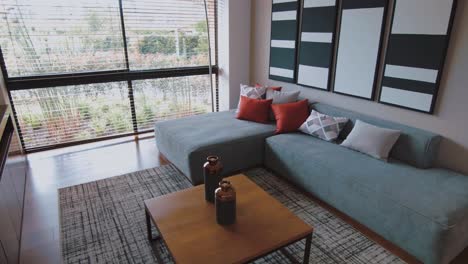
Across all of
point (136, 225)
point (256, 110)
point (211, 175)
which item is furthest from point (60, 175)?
point (256, 110)

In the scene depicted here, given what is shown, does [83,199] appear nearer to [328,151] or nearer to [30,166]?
[30,166]

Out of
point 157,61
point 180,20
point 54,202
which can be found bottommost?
point 54,202

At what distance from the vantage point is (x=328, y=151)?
105 inches

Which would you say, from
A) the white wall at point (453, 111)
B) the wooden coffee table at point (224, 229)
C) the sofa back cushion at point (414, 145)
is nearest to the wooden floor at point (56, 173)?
→ the wooden coffee table at point (224, 229)

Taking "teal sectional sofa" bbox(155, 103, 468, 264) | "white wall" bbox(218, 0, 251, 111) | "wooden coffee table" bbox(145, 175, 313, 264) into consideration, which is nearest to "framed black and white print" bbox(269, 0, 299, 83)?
"white wall" bbox(218, 0, 251, 111)

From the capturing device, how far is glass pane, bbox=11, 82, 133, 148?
137 inches

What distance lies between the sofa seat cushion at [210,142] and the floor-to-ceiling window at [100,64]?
97 cm

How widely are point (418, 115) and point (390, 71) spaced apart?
0.45 meters

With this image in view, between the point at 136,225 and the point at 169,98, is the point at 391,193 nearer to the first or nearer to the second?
the point at 136,225

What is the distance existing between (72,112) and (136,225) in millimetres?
2154

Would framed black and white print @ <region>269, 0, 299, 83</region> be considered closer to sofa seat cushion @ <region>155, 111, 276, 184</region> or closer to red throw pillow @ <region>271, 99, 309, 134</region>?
red throw pillow @ <region>271, 99, 309, 134</region>

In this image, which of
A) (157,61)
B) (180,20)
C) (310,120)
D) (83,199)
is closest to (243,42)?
(180,20)

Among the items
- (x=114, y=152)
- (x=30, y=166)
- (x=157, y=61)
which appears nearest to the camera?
(x=30, y=166)

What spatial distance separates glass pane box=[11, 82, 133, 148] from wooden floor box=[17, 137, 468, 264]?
0.18m
